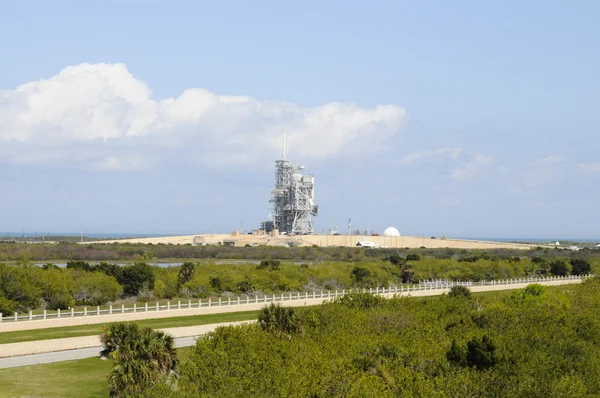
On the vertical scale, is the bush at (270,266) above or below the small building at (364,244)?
below

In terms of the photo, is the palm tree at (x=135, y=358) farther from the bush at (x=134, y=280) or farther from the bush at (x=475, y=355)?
the bush at (x=134, y=280)

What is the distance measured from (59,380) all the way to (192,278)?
142 feet

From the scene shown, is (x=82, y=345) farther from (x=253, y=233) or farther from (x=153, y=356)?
(x=253, y=233)

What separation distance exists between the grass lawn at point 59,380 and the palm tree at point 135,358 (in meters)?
1.63

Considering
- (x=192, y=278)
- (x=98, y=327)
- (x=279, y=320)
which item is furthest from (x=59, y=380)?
(x=192, y=278)

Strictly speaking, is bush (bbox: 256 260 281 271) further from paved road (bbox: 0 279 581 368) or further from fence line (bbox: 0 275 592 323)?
paved road (bbox: 0 279 581 368)

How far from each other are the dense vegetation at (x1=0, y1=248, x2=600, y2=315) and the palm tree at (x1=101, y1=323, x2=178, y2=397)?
25.4 m

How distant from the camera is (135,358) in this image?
1071 inches

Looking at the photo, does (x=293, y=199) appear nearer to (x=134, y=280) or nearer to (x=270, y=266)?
(x=270, y=266)

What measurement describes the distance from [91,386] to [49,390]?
1.85 m

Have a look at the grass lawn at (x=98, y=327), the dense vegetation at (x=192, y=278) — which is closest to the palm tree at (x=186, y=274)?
the dense vegetation at (x=192, y=278)

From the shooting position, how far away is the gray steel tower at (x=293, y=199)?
6580 inches

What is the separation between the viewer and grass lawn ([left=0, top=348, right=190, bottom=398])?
28562 mm

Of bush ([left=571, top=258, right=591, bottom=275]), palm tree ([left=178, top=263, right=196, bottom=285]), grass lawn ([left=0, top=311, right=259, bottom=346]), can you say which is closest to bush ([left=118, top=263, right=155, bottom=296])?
palm tree ([left=178, top=263, right=196, bottom=285])
